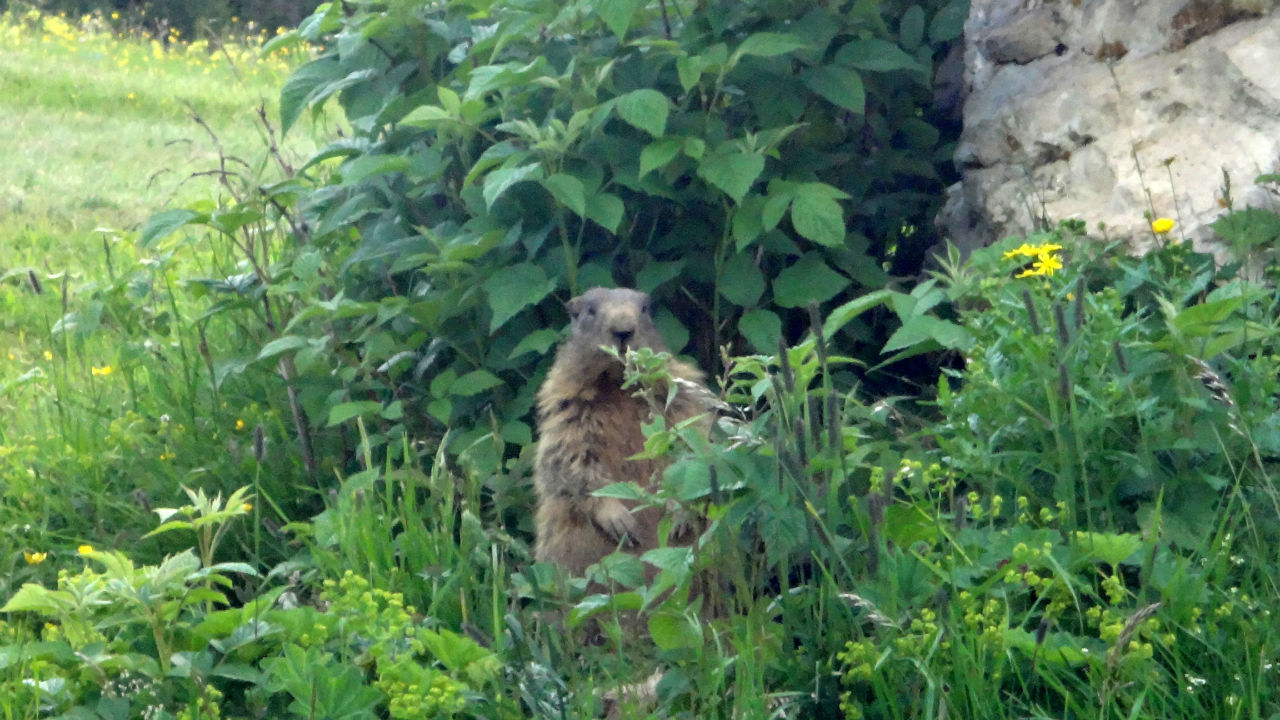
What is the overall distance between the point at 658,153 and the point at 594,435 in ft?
2.86

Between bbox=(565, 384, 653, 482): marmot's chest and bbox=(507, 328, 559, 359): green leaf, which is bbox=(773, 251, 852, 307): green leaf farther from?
bbox=(507, 328, 559, 359): green leaf

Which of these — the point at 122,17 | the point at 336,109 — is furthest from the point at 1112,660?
the point at 122,17

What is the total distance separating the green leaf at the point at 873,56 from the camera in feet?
13.5

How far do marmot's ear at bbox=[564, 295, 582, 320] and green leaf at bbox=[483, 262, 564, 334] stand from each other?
0.25 ft

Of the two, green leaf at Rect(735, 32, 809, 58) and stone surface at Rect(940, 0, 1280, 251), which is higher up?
green leaf at Rect(735, 32, 809, 58)

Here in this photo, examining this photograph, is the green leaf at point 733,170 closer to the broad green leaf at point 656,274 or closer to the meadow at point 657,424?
the meadow at point 657,424

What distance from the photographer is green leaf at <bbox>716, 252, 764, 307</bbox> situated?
4062 mm

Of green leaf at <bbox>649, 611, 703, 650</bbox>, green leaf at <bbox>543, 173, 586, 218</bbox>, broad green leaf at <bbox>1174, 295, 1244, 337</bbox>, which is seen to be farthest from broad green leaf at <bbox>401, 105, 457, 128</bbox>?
broad green leaf at <bbox>1174, 295, 1244, 337</bbox>

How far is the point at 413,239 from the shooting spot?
4.29 m

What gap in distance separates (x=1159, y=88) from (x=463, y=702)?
291 centimetres

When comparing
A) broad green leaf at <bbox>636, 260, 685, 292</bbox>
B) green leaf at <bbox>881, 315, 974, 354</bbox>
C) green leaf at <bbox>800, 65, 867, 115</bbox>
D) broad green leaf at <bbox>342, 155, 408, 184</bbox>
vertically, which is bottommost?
broad green leaf at <bbox>636, 260, 685, 292</bbox>

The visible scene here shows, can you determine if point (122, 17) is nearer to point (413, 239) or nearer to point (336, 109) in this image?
point (336, 109)

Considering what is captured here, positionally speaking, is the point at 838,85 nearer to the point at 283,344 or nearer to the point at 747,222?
the point at 747,222

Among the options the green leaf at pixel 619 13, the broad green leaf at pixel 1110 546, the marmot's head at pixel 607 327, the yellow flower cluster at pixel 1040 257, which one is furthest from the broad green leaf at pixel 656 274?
the broad green leaf at pixel 1110 546
